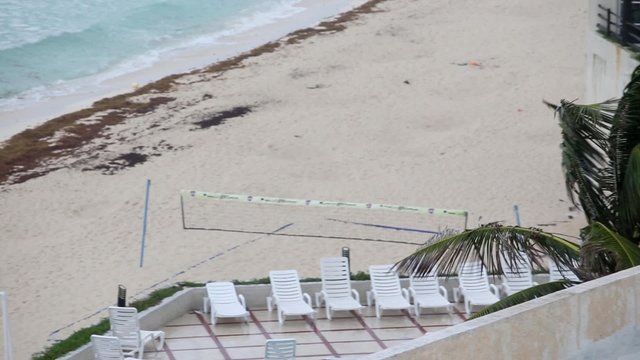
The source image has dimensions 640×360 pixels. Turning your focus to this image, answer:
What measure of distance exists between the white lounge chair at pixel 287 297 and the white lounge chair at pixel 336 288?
217 mm

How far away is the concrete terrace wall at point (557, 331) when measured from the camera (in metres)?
5.95

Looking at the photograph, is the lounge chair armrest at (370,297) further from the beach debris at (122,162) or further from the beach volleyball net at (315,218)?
the beach debris at (122,162)

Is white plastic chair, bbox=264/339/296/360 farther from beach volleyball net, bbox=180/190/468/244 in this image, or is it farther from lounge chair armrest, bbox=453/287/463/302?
beach volleyball net, bbox=180/190/468/244

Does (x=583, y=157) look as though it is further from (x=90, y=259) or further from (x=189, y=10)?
(x=189, y=10)

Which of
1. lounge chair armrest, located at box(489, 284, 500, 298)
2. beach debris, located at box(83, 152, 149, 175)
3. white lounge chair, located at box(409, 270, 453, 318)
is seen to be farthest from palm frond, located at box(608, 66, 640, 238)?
beach debris, located at box(83, 152, 149, 175)

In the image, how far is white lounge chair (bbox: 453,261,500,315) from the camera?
14432 millimetres

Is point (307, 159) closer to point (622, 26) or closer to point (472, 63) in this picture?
point (622, 26)

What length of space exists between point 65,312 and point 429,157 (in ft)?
31.9

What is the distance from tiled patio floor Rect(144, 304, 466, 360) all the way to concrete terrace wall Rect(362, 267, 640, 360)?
6691 millimetres

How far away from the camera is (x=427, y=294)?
47.9 feet

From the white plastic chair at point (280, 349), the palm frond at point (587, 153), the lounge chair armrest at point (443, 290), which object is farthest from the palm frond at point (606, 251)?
the lounge chair armrest at point (443, 290)

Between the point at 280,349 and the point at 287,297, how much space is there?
2348 millimetres

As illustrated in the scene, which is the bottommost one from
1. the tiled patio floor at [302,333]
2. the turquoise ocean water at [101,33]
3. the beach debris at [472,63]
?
the tiled patio floor at [302,333]

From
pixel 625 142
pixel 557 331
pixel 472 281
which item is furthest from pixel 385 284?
pixel 557 331
